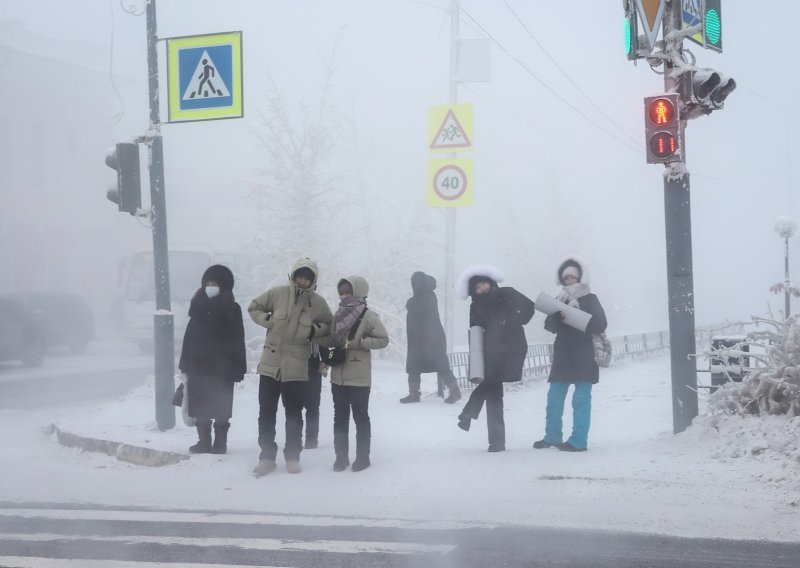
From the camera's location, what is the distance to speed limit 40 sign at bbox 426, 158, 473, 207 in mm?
12799

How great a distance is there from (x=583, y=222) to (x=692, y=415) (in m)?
30.6

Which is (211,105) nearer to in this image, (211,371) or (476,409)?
(211,371)

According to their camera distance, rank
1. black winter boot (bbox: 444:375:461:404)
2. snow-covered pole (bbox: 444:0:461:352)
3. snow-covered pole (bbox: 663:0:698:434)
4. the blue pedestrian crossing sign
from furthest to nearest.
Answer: snow-covered pole (bbox: 444:0:461:352) < black winter boot (bbox: 444:375:461:404) < the blue pedestrian crossing sign < snow-covered pole (bbox: 663:0:698:434)

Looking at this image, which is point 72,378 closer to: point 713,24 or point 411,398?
point 411,398

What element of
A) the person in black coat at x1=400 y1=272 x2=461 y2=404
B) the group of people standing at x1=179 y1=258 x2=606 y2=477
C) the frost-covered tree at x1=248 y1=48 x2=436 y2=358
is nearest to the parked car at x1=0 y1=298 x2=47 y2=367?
the frost-covered tree at x1=248 y1=48 x2=436 y2=358

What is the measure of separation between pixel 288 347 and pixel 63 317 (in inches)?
698

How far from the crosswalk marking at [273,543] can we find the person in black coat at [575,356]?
321cm

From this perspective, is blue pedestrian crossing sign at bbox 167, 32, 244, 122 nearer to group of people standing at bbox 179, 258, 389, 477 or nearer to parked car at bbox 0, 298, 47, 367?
group of people standing at bbox 179, 258, 389, 477

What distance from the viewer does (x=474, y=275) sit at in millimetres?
8570

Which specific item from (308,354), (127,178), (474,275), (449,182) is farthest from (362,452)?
(449,182)

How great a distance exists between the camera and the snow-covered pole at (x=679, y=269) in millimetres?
8148

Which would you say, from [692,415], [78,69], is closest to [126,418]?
[692,415]

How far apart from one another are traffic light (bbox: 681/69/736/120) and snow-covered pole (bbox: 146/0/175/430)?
4.78 m

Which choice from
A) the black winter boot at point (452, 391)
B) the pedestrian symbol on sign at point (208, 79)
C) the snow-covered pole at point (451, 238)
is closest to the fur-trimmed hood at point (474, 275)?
the pedestrian symbol on sign at point (208, 79)
